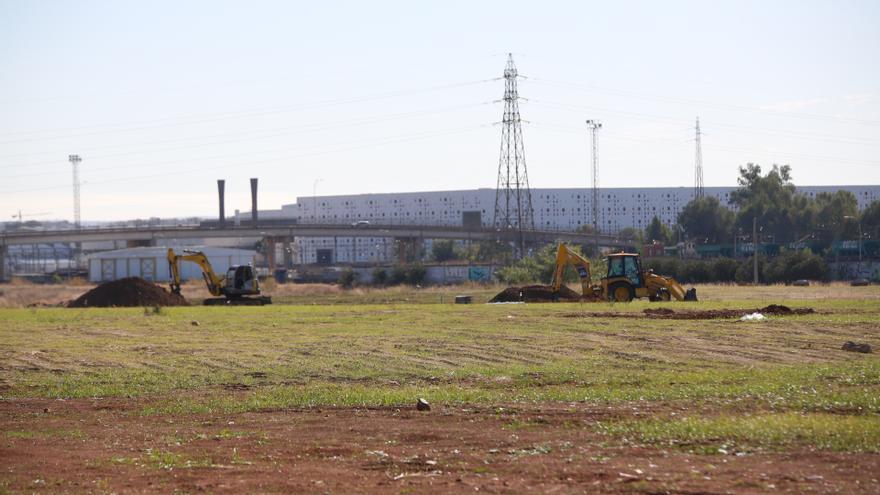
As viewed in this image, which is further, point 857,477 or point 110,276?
point 110,276

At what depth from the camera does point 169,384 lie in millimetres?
23391

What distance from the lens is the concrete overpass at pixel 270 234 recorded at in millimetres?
142625

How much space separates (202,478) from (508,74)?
81945 millimetres

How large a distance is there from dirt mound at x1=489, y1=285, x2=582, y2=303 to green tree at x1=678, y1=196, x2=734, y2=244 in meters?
92.7

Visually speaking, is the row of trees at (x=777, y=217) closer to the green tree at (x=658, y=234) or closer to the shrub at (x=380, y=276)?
the green tree at (x=658, y=234)

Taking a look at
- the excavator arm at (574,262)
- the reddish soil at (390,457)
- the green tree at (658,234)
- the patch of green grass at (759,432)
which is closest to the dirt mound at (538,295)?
the excavator arm at (574,262)

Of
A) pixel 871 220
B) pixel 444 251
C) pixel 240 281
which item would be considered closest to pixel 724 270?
pixel 871 220

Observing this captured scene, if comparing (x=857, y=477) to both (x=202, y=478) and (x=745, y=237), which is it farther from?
(x=745, y=237)

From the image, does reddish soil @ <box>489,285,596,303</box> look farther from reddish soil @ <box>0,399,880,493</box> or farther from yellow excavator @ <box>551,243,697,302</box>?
reddish soil @ <box>0,399,880,493</box>

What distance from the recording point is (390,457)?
1416 centimetres

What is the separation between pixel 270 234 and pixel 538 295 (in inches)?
3523

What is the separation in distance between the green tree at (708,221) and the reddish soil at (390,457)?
139646 mm

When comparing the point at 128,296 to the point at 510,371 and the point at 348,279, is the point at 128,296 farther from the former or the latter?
the point at 510,371

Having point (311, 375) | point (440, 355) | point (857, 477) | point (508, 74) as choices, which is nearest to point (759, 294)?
point (508, 74)
